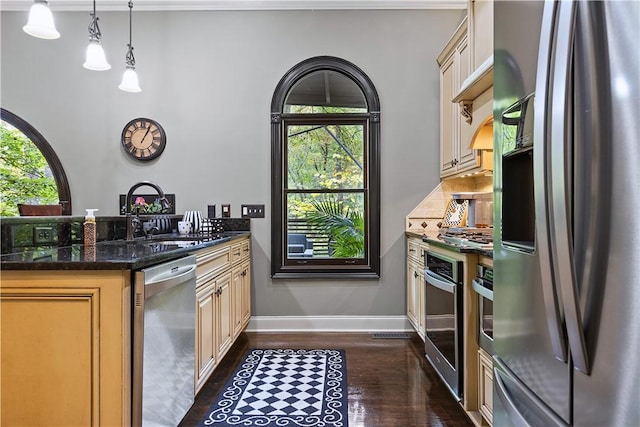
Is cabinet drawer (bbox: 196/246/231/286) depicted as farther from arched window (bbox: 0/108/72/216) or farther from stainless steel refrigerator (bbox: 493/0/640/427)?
arched window (bbox: 0/108/72/216)

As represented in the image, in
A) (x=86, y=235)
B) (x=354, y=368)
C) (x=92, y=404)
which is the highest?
(x=86, y=235)

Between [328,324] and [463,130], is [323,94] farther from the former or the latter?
[328,324]

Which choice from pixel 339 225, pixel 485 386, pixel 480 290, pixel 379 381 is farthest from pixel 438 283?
pixel 339 225

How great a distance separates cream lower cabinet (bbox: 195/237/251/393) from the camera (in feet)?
6.97

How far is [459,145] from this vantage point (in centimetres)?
299

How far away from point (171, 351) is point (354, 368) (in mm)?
1423

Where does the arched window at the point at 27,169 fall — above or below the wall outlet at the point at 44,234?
above

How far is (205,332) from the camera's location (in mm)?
2197

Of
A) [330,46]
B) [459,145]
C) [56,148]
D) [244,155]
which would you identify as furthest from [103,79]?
[459,145]

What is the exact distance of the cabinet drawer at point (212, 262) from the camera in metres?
2.12

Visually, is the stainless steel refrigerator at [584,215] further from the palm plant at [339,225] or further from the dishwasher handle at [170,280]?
the palm plant at [339,225]

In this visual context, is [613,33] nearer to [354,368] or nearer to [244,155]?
[354,368]

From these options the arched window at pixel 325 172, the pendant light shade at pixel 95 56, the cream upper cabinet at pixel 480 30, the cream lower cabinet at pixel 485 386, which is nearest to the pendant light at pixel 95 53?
the pendant light shade at pixel 95 56

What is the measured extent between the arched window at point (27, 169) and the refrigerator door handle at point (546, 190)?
12.9ft
